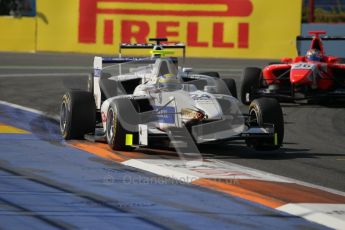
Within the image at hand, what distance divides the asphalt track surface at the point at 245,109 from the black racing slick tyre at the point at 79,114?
64.3 inches

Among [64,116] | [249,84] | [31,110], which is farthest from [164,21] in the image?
[64,116]

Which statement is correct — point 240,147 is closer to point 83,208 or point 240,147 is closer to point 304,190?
point 304,190

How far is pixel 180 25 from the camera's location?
33969mm

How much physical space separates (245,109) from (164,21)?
53.1 ft

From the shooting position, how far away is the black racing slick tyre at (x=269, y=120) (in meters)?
12.0

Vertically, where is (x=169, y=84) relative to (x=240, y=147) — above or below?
above

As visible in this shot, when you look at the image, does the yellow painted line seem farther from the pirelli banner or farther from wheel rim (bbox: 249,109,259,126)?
the pirelli banner

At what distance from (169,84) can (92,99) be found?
3.55 feet

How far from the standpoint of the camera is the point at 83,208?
8125mm

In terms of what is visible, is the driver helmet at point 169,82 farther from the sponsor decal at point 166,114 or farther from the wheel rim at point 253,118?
the wheel rim at point 253,118

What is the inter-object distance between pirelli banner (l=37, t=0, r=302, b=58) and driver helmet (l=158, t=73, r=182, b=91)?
21.0m

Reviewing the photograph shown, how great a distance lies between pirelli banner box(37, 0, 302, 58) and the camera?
1323 inches

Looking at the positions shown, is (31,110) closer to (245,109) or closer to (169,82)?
(245,109)

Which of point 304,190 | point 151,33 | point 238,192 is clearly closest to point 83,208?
point 238,192
